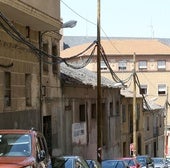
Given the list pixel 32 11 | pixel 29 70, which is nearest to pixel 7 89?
pixel 29 70

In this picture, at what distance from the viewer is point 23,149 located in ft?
37.4

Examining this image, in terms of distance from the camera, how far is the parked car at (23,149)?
10788mm

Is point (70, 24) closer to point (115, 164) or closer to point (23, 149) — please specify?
point (115, 164)

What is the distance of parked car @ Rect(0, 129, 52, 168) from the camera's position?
10.8 meters

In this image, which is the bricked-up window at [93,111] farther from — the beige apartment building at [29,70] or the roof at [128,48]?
the roof at [128,48]

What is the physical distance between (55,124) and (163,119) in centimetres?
4750

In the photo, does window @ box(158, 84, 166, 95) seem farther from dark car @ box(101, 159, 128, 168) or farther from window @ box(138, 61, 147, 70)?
Result: dark car @ box(101, 159, 128, 168)

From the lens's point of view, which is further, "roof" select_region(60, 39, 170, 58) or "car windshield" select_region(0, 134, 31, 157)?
"roof" select_region(60, 39, 170, 58)

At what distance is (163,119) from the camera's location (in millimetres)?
75062

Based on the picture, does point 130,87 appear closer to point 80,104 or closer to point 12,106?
point 80,104

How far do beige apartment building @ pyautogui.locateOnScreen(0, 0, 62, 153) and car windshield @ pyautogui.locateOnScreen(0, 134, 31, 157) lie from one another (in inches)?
281

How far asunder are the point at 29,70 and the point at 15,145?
44.1ft

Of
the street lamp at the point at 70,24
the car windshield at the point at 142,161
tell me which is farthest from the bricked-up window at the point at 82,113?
the street lamp at the point at 70,24

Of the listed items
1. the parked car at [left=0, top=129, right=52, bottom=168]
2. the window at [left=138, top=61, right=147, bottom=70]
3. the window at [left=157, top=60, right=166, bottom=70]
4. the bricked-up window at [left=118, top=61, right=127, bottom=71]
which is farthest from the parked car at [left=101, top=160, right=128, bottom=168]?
the window at [left=157, top=60, right=166, bottom=70]
